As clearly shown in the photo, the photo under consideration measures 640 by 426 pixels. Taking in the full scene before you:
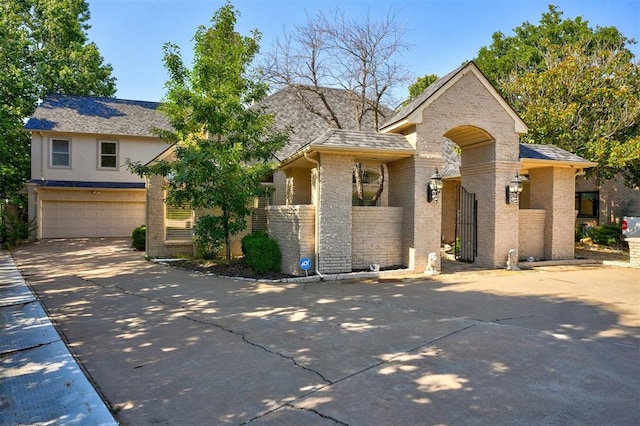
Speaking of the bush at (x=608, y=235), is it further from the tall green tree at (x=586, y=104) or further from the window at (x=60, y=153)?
the window at (x=60, y=153)

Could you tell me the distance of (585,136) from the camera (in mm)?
16547

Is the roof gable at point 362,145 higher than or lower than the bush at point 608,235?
higher

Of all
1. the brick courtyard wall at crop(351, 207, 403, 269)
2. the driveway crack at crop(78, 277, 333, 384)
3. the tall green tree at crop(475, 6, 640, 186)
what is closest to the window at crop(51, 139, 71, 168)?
the driveway crack at crop(78, 277, 333, 384)

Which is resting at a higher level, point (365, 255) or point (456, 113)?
point (456, 113)

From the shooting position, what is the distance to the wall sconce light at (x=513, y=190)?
11953 millimetres

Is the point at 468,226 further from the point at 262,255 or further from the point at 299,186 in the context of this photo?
the point at 262,255

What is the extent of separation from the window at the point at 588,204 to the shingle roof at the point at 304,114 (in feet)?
40.2

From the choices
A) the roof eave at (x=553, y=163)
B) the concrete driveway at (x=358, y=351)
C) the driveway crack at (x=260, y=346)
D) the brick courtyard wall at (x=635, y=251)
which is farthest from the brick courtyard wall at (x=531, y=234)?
the driveway crack at (x=260, y=346)

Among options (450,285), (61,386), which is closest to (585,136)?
(450,285)

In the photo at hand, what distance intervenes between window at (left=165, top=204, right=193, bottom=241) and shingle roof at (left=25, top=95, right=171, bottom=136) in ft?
30.1

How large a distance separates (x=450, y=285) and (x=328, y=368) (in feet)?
19.6

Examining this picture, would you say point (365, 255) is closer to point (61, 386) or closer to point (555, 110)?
point (61, 386)

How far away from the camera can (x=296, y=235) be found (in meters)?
10.8

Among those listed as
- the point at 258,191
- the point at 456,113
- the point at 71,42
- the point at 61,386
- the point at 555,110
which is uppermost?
the point at 71,42
